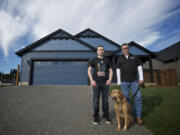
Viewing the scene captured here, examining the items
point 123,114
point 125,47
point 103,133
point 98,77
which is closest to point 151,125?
point 123,114

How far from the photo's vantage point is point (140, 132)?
2100 millimetres

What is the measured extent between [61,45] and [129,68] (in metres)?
10.7

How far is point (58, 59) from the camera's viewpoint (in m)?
11.0

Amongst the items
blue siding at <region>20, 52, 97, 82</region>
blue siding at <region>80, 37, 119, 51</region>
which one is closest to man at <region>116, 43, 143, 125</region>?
blue siding at <region>20, 52, 97, 82</region>

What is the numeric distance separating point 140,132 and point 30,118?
2953mm

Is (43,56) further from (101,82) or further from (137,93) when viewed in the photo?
(137,93)

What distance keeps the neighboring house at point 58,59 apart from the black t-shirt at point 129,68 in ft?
26.8

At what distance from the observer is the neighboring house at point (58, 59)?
10.6 meters

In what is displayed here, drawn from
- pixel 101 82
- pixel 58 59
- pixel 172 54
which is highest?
pixel 172 54

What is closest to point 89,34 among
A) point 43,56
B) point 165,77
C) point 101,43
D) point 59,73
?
point 101,43

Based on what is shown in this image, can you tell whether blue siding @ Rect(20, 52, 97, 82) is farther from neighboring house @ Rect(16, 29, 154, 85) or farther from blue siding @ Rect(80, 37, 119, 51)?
blue siding @ Rect(80, 37, 119, 51)

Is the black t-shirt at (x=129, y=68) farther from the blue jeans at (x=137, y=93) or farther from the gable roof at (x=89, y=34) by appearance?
the gable roof at (x=89, y=34)

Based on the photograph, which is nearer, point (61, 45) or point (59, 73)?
point (59, 73)

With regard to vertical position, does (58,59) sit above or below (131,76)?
above
